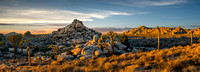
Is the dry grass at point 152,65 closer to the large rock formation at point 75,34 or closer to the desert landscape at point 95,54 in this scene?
the desert landscape at point 95,54

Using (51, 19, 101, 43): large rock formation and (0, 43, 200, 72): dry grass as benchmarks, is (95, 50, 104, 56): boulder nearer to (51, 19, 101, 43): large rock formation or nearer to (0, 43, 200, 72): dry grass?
(0, 43, 200, 72): dry grass

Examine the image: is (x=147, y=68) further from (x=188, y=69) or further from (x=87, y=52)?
(x=87, y=52)

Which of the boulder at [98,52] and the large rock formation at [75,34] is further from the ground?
the large rock formation at [75,34]

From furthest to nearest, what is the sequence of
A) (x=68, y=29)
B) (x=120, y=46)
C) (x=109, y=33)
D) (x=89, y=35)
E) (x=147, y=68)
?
1. (x=68, y=29)
2. (x=89, y=35)
3. (x=120, y=46)
4. (x=109, y=33)
5. (x=147, y=68)

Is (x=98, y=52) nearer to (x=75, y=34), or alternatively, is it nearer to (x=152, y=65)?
(x=152, y=65)

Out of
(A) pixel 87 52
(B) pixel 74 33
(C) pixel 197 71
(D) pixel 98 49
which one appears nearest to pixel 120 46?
(D) pixel 98 49

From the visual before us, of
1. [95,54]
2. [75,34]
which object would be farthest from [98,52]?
[75,34]

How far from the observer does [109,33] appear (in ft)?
94.8

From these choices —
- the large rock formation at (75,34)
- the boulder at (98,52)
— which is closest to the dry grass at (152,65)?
the boulder at (98,52)

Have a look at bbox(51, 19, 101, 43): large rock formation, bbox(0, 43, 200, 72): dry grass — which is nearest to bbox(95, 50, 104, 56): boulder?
bbox(0, 43, 200, 72): dry grass

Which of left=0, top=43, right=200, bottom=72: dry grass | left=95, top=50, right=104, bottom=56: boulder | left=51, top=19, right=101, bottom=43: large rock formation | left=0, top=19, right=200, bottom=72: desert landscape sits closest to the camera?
left=0, top=43, right=200, bottom=72: dry grass

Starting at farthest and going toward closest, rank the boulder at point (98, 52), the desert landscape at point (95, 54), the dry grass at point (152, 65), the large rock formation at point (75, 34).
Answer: the large rock formation at point (75, 34), the boulder at point (98, 52), the desert landscape at point (95, 54), the dry grass at point (152, 65)

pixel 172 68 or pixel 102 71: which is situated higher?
pixel 172 68

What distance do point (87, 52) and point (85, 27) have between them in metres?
39.6
